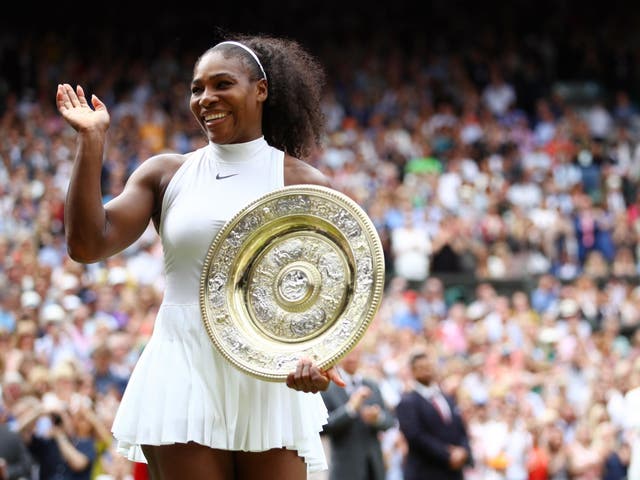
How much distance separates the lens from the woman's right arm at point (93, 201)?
3391mm

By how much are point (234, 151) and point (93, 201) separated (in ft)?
1.60

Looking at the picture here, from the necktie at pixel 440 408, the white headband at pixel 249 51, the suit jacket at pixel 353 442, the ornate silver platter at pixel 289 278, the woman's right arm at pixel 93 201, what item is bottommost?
the suit jacket at pixel 353 442

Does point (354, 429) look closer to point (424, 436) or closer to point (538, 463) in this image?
point (424, 436)

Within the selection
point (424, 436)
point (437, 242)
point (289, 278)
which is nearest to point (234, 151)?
point (289, 278)

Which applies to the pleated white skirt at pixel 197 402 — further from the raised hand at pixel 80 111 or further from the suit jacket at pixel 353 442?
the suit jacket at pixel 353 442

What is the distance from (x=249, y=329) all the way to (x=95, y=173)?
58cm

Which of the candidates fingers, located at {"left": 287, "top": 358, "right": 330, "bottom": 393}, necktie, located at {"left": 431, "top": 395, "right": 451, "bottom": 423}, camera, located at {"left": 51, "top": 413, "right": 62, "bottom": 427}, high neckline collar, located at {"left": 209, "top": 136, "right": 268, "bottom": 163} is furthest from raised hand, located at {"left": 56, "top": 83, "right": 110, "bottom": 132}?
necktie, located at {"left": 431, "top": 395, "right": 451, "bottom": 423}

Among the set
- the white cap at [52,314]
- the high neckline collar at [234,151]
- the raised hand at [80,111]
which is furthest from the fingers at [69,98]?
the white cap at [52,314]

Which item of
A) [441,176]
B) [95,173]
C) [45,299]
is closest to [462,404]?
[45,299]

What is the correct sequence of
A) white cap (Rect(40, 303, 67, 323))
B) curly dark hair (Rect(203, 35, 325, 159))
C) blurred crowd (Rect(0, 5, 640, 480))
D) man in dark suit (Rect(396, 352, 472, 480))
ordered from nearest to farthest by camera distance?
1. curly dark hair (Rect(203, 35, 325, 159))
2. man in dark suit (Rect(396, 352, 472, 480))
3. blurred crowd (Rect(0, 5, 640, 480))
4. white cap (Rect(40, 303, 67, 323))

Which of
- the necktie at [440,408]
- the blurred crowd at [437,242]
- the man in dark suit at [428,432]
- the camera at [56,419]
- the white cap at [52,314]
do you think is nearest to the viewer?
the camera at [56,419]

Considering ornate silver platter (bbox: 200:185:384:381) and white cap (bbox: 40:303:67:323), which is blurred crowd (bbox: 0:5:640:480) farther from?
ornate silver platter (bbox: 200:185:384:381)

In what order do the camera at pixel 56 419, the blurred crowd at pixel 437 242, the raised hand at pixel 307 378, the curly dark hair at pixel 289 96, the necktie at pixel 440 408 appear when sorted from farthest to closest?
the blurred crowd at pixel 437 242 < the necktie at pixel 440 408 < the camera at pixel 56 419 < the curly dark hair at pixel 289 96 < the raised hand at pixel 307 378

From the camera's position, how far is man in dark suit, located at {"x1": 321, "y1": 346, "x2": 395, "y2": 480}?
8.34 meters
